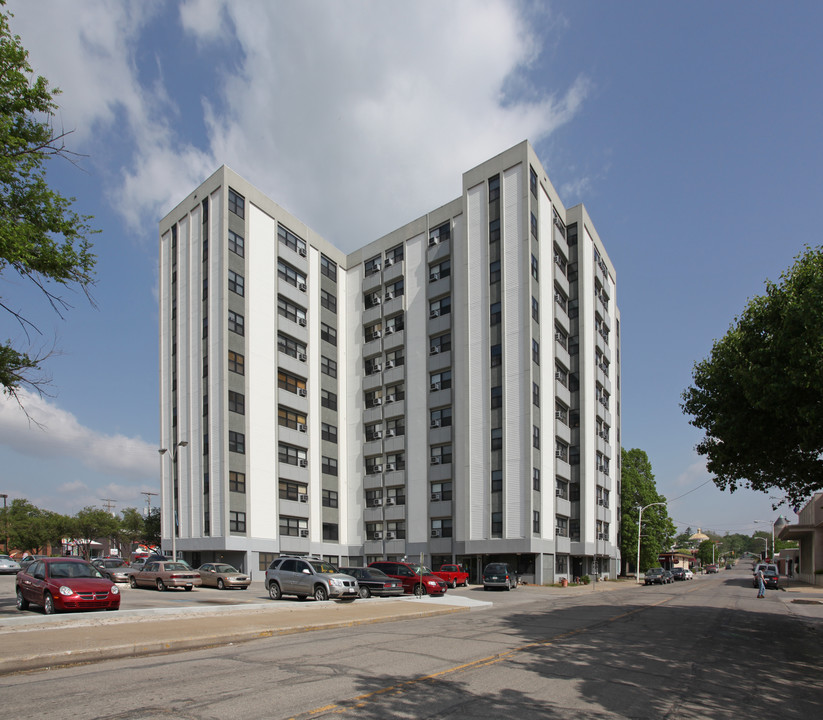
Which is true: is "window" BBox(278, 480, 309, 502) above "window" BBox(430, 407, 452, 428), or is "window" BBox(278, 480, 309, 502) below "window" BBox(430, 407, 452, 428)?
below

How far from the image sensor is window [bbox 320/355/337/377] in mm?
55344

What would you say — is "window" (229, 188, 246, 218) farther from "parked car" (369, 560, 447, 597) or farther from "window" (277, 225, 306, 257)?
"parked car" (369, 560, 447, 597)

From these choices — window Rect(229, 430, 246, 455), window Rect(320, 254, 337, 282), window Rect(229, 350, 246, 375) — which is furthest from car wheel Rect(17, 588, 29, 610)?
window Rect(320, 254, 337, 282)

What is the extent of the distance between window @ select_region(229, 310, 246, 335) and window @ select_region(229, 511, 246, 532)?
1336cm

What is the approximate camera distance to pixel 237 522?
44.8 metres

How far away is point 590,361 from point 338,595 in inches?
1493

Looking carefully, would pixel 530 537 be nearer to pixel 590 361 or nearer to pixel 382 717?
pixel 590 361

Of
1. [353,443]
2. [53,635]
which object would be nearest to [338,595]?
[53,635]

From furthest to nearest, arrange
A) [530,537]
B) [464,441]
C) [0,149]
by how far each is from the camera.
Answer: [464,441]
[530,537]
[0,149]

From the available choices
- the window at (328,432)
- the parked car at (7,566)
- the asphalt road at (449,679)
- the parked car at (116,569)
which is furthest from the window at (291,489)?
the asphalt road at (449,679)

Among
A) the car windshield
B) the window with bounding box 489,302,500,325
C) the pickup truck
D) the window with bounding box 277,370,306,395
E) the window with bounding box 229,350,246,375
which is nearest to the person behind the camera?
the car windshield

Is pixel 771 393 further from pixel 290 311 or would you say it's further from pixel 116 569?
pixel 290 311

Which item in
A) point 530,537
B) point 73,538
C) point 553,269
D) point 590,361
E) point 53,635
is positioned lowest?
point 73,538

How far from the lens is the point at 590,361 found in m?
56.6
